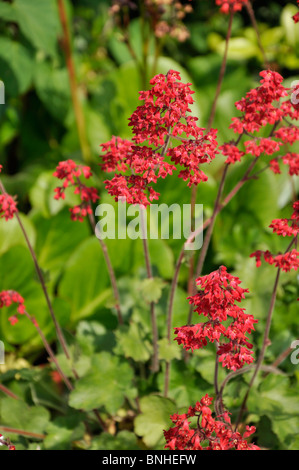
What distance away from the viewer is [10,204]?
94 centimetres

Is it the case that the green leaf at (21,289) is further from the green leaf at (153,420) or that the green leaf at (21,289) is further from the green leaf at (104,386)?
the green leaf at (153,420)

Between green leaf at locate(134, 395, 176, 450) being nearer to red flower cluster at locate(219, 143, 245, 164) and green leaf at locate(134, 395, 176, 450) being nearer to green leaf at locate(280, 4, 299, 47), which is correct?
red flower cluster at locate(219, 143, 245, 164)

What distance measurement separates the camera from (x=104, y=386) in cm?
116

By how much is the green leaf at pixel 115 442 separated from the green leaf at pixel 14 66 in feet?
3.40

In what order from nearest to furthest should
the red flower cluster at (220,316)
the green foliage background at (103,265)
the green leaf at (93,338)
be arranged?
the red flower cluster at (220,316) < the green foliage background at (103,265) < the green leaf at (93,338)

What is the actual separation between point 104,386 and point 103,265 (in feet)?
1.42

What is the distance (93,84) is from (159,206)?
1043mm

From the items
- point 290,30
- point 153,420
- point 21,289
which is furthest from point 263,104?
point 290,30

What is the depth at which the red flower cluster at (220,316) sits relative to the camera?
2.53 feet

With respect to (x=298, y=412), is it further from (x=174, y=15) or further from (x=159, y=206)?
(x=174, y=15)

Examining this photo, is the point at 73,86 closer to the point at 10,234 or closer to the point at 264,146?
A: the point at 10,234

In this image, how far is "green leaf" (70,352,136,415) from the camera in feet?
3.70

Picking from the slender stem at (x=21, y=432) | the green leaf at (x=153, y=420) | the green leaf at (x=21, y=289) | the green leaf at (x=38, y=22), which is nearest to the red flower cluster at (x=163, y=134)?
the green leaf at (x=153, y=420)

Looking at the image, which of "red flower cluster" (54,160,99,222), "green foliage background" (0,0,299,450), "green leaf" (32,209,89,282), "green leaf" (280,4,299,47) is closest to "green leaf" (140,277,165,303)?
"green foliage background" (0,0,299,450)
